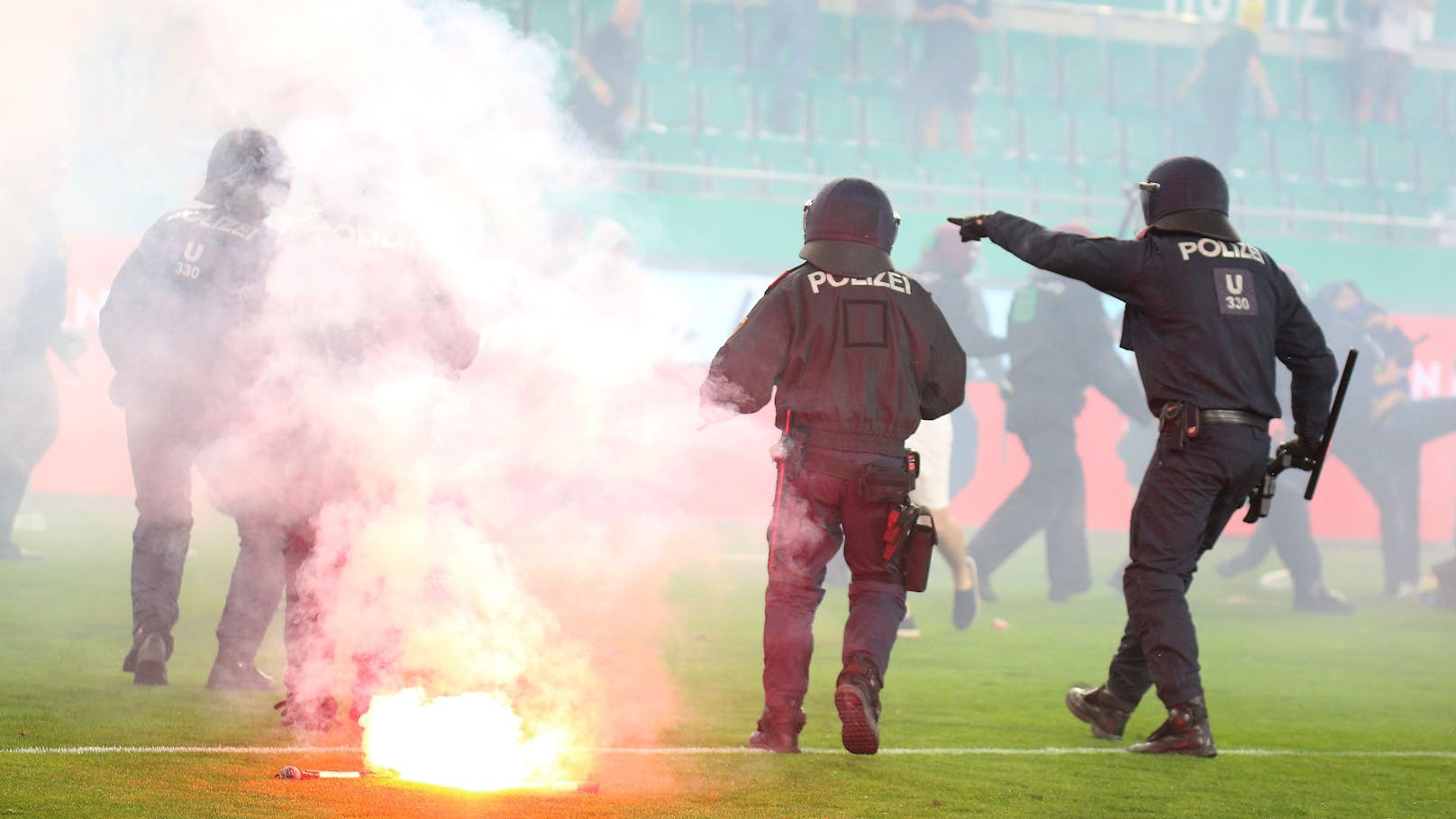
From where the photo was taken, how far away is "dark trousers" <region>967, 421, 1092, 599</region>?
994 cm

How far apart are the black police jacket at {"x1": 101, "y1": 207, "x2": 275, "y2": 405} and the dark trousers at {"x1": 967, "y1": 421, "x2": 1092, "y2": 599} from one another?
5875 mm

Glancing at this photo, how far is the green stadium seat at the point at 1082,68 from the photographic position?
780 inches

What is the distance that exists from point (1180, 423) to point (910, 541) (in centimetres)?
96

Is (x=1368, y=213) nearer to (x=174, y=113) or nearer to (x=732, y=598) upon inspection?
(x=732, y=598)

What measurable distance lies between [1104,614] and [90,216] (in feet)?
25.9

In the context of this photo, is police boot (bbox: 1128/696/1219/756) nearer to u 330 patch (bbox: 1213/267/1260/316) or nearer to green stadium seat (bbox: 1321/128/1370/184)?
u 330 patch (bbox: 1213/267/1260/316)

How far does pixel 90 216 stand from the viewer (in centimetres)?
1166

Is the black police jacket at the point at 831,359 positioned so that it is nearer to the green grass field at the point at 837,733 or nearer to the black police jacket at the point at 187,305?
the green grass field at the point at 837,733

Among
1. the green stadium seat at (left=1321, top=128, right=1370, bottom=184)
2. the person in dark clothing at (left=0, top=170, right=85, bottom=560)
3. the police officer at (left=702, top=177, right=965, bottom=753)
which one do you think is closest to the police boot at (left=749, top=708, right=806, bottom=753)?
the police officer at (left=702, top=177, right=965, bottom=753)

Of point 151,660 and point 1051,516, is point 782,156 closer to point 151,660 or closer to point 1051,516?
point 1051,516

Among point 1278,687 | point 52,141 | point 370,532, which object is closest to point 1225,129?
point 1278,687

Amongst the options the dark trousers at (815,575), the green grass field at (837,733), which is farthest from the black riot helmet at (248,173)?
the dark trousers at (815,575)

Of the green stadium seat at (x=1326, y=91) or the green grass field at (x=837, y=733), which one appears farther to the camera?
the green stadium seat at (x=1326, y=91)

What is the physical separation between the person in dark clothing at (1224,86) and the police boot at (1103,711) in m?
14.6
